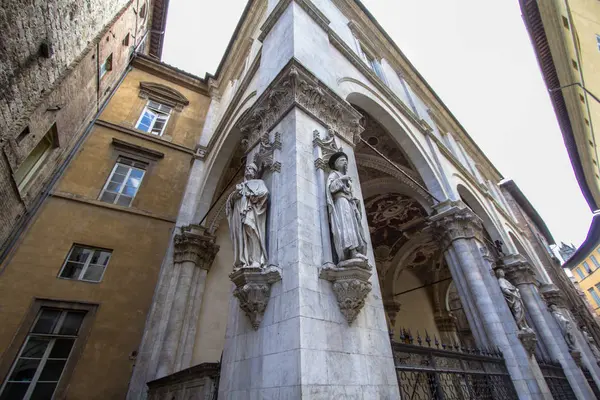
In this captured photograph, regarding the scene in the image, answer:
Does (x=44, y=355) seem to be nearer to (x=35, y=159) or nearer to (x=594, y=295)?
(x=35, y=159)

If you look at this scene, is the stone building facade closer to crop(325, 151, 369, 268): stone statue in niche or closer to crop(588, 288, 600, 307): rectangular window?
crop(325, 151, 369, 268): stone statue in niche

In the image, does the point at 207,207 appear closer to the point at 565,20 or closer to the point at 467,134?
the point at 565,20

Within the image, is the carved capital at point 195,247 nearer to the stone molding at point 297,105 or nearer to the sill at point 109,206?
the sill at point 109,206

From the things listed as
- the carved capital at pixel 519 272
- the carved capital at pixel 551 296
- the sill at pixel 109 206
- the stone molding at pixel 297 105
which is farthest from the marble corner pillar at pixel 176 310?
the carved capital at pixel 551 296

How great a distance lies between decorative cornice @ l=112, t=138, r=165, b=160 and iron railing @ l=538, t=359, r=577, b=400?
40.9 ft

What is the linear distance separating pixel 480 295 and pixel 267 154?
609cm

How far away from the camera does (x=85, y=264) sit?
284 inches

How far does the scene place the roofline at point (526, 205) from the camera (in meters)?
22.3

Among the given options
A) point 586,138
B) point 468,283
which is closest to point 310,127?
point 468,283

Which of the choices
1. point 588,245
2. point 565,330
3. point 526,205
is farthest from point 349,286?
point 588,245

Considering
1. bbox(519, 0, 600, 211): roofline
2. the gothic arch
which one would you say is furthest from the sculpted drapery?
bbox(519, 0, 600, 211): roofline

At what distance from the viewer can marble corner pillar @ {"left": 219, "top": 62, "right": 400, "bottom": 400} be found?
2576mm

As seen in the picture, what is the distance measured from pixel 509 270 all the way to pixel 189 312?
10.5 meters

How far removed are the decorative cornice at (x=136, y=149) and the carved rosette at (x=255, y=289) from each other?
8232mm
